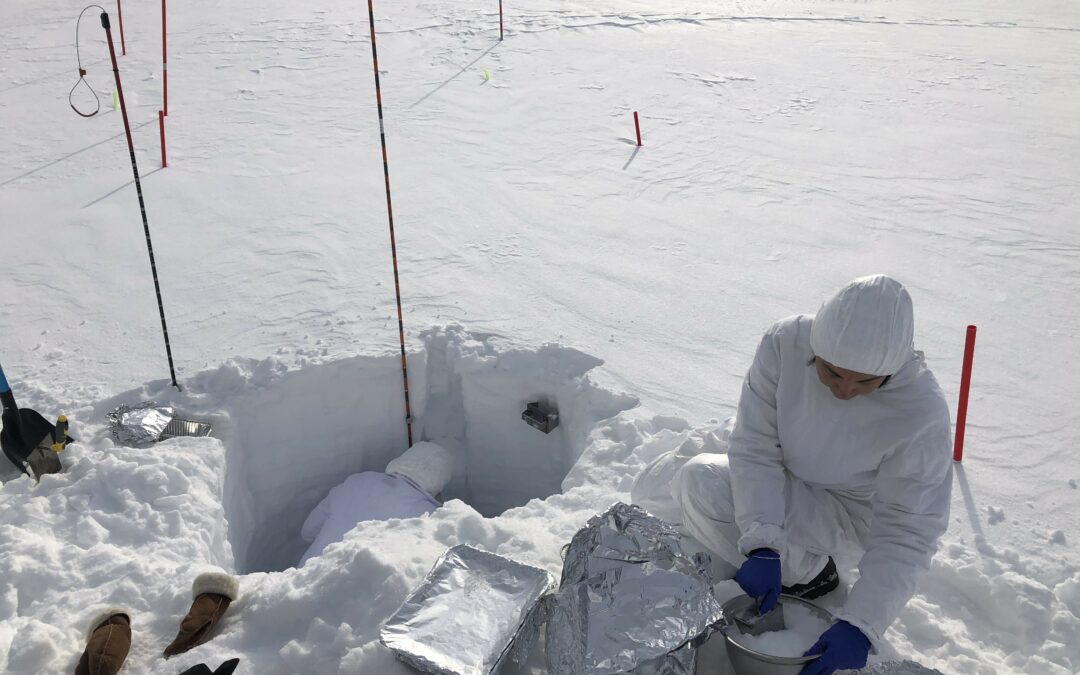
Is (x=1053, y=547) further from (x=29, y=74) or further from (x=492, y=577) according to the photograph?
(x=29, y=74)

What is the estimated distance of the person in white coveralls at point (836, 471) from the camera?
2127 mm

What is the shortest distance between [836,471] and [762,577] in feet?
1.38

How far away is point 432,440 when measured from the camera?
4285 mm

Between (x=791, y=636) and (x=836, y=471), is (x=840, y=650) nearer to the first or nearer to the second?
(x=791, y=636)

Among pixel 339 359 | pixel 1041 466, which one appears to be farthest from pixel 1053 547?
pixel 339 359

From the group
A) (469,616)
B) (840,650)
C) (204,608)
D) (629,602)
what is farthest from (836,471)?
(204,608)

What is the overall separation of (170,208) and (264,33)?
17.9 ft

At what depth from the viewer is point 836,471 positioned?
251cm

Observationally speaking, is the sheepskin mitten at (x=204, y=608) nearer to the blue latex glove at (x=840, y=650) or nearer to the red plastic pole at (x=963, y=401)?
the blue latex glove at (x=840, y=650)

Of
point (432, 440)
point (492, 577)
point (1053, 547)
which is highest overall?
point (492, 577)

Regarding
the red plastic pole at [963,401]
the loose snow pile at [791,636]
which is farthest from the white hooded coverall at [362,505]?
the red plastic pole at [963,401]

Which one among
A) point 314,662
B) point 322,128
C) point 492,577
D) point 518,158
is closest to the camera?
point 314,662

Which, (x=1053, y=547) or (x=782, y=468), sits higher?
(x=782, y=468)

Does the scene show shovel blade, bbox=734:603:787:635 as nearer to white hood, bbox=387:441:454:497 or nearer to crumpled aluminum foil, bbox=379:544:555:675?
crumpled aluminum foil, bbox=379:544:555:675
